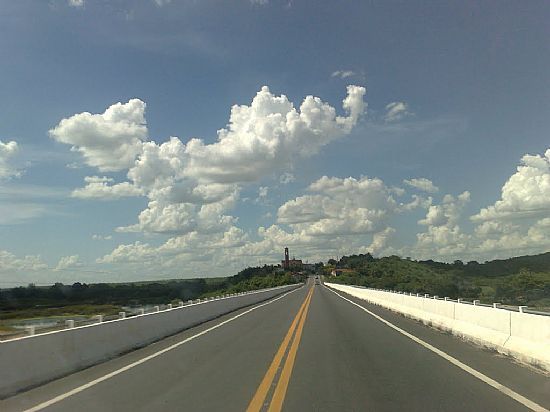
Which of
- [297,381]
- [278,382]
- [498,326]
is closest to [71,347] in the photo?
[278,382]

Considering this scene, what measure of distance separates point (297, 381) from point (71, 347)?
17.8ft

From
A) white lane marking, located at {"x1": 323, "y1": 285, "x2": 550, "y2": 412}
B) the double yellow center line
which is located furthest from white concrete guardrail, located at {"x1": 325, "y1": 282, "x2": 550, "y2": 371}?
the double yellow center line

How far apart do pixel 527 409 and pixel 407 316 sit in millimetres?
22252

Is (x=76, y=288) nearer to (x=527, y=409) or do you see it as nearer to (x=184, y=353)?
(x=184, y=353)

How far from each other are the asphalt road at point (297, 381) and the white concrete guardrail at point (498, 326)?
39 cm

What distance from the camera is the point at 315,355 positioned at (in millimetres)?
14398

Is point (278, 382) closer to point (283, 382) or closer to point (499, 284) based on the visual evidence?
point (283, 382)

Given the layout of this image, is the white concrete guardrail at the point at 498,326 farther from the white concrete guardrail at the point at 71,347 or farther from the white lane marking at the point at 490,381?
the white concrete guardrail at the point at 71,347

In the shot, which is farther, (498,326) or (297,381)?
(498,326)

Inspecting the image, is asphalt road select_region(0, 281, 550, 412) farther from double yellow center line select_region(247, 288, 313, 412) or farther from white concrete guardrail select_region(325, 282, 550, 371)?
white concrete guardrail select_region(325, 282, 550, 371)

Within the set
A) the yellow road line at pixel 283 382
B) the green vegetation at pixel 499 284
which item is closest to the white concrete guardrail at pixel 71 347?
the yellow road line at pixel 283 382

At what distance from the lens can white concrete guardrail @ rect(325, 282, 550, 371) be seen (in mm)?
12305

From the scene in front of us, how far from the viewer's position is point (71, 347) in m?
13.1

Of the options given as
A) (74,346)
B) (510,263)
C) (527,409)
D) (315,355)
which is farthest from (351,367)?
(510,263)
